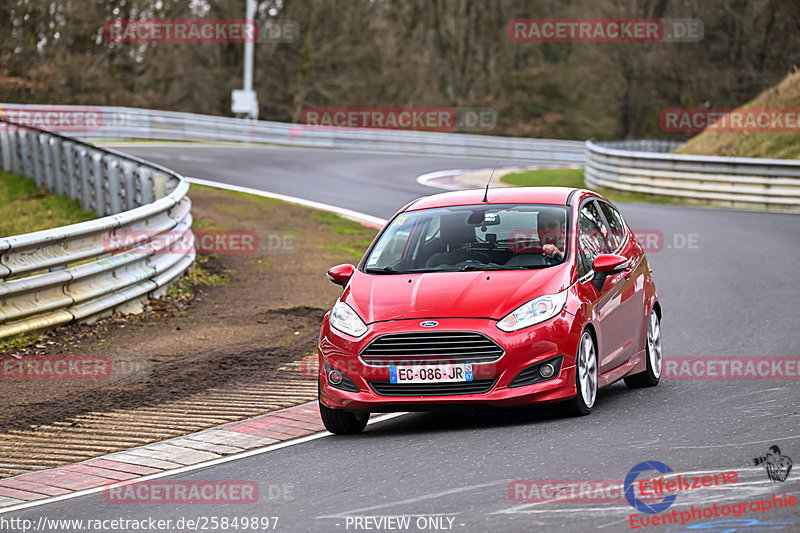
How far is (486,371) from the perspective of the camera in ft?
26.0

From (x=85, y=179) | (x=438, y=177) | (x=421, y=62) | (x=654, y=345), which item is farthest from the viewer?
(x=421, y=62)

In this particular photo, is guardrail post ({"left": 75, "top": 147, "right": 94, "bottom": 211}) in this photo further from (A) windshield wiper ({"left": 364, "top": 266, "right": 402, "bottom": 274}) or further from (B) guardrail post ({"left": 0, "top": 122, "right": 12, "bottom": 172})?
(A) windshield wiper ({"left": 364, "top": 266, "right": 402, "bottom": 274})

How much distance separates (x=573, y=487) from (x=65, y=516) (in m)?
2.70

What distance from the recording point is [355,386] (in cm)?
817

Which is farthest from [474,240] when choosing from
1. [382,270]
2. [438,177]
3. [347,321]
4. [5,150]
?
[438,177]

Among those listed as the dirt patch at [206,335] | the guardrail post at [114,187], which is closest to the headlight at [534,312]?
the dirt patch at [206,335]

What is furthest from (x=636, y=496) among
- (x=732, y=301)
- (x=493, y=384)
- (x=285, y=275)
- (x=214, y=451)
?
(x=285, y=275)

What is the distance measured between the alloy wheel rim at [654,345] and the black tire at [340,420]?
272 centimetres

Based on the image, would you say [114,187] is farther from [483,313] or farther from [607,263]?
[483,313]

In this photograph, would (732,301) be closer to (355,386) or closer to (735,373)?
(735,373)

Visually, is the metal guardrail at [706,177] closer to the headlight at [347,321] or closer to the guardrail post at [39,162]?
the guardrail post at [39,162]

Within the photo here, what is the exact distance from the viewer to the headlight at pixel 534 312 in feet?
26.3

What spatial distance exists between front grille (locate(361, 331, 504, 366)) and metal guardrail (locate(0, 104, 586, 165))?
33219mm

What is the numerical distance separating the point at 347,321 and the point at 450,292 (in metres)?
0.73
